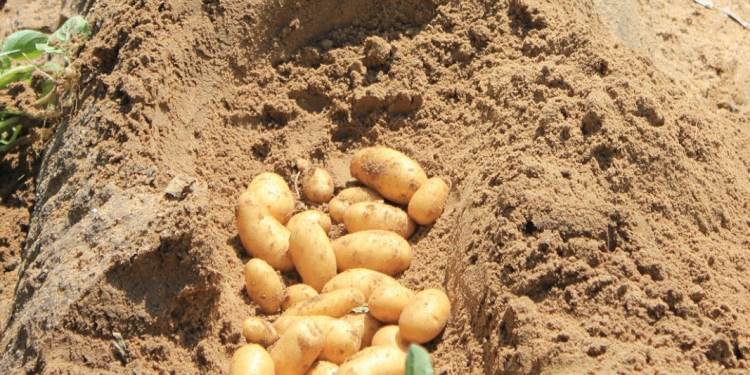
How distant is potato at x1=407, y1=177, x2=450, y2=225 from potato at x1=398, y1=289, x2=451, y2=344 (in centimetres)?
46

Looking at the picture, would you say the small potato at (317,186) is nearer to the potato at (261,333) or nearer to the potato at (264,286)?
the potato at (264,286)

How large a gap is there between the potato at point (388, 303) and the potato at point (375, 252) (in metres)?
0.19

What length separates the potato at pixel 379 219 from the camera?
12.0 ft

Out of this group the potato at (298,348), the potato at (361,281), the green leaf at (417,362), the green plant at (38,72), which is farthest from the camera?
the green plant at (38,72)

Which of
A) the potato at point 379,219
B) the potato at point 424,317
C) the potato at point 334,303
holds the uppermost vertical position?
the potato at point 424,317

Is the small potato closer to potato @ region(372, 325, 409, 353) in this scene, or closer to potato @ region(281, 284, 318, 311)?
potato @ region(281, 284, 318, 311)

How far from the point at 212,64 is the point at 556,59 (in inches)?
55.9

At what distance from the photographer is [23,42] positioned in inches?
163

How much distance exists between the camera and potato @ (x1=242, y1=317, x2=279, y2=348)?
3.26m

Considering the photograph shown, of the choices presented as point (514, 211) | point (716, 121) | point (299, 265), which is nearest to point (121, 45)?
point (299, 265)

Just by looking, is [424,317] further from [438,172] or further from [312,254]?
[438,172]

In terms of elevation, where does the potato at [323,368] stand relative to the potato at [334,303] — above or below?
below

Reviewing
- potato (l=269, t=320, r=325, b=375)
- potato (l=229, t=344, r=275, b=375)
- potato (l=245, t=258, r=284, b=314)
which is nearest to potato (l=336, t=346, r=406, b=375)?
potato (l=269, t=320, r=325, b=375)

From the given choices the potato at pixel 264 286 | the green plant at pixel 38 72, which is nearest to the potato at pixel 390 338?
the potato at pixel 264 286
